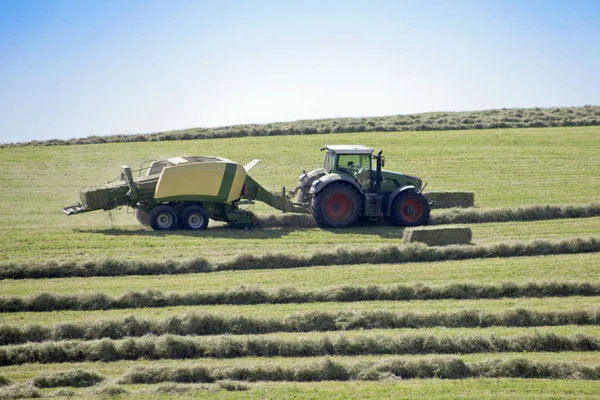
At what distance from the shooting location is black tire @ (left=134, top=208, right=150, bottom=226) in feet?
73.6

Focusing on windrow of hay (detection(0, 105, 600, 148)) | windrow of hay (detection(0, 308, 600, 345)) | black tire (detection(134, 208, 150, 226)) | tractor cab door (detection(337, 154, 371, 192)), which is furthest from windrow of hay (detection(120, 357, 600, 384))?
windrow of hay (detection(0, 105, 600, 148))

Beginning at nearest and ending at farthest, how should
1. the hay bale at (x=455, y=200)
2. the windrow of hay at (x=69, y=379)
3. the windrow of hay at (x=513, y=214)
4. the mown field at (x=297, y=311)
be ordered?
the windrow of hay at (x=69, y=379)
the mown field at (x=297, y=311)
the windrow of hay at (x=513, y=214)
the hay bale at (x=455, y=200)

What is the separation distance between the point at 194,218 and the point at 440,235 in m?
6.54

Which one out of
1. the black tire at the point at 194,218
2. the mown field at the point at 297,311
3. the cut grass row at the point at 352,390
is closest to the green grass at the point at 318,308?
the mown field at the point at 297,311

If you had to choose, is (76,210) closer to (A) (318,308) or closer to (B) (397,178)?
(B) (397,178)

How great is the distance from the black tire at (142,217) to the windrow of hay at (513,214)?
7661mm

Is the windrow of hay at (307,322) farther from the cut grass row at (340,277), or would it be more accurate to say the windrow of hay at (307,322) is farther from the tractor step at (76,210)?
the tractor step at (76,210)

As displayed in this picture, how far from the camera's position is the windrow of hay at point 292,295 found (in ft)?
48.8

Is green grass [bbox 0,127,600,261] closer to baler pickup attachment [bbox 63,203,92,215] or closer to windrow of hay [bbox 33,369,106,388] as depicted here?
baler pickup attachment [bbox 63,203,92,215]

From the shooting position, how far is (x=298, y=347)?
12352mm

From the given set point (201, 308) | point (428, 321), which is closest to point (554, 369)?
point (428, 321)

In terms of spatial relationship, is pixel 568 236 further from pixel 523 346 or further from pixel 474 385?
pixel 474 385

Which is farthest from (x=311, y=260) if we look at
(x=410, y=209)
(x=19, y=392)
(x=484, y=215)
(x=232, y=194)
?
(x=19, y=392)

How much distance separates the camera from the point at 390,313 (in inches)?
537
